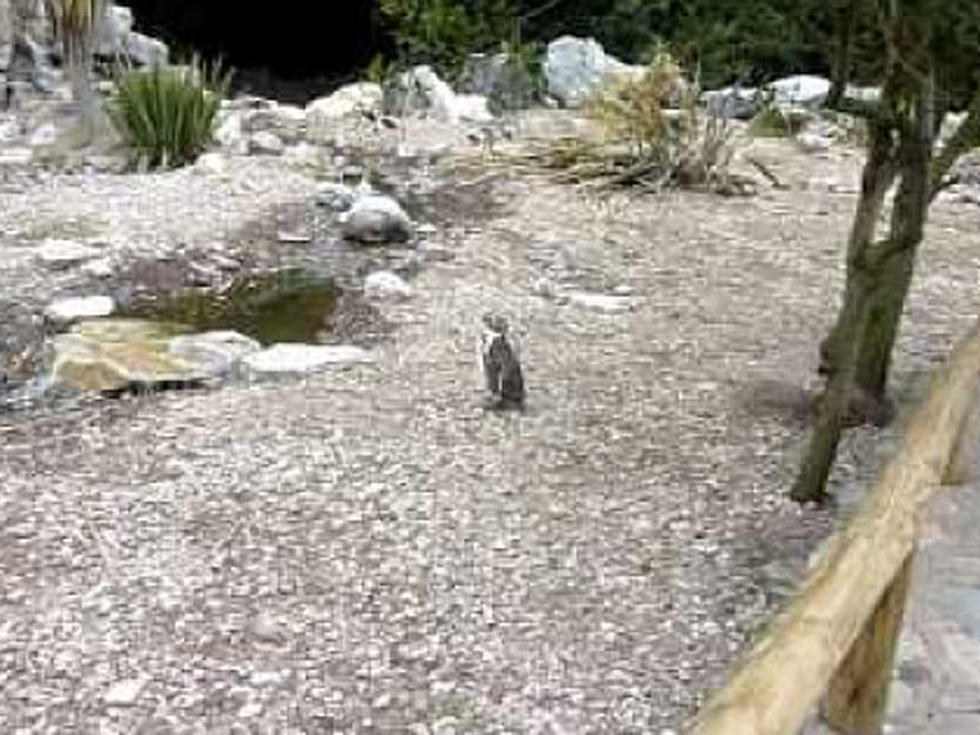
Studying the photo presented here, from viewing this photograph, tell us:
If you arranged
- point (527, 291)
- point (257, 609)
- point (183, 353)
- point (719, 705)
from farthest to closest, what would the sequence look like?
point (527, 291), point (183, 353), point (257, 609), point (719, 705)

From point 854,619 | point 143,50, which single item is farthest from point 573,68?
point 854,619

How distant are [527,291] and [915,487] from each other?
3.31 metres

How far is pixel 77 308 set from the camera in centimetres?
543

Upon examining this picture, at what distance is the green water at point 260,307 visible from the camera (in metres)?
5.45

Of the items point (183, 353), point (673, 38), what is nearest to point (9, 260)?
point (183, 353)

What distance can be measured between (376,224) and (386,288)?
2.39 feet

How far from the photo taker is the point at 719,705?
1.78m

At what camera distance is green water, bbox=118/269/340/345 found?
5.45 metres

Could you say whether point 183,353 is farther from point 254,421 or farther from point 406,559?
point 406,559

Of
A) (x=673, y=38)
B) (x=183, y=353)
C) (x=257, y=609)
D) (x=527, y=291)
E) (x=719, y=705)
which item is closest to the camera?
(x=719, y=705)

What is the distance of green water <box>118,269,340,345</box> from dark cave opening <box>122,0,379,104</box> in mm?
8014

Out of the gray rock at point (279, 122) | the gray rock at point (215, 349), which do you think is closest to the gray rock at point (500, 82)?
the gray rock at point (279, 122)

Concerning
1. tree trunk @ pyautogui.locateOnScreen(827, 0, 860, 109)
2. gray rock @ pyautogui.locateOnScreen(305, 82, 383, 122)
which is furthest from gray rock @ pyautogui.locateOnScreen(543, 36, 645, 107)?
tree trunk @ pyautogui.locateOnScreen(827, 0, 860, 109)

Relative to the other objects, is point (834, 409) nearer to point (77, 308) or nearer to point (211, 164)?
point (77, 308)
